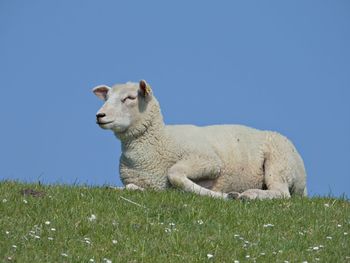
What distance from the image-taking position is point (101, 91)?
15.3 m

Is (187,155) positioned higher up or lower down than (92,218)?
higher up

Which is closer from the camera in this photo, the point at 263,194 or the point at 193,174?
the point at 263,194

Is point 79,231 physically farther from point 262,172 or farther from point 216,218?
point 262,172

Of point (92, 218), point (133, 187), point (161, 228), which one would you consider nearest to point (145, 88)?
point (133, 187)

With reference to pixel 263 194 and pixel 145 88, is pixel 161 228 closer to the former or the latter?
pixel 263 194

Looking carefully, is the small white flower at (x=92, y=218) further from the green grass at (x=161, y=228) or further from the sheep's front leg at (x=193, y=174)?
the sheep's front leg at (x=193, y=174)

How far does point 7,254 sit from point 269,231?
3430 millimetres

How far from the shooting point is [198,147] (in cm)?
1452

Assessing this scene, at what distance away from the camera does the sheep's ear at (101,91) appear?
49.7 ft

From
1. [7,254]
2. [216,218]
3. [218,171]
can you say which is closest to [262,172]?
[218,171]

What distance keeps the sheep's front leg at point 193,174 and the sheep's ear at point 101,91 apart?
205 cm

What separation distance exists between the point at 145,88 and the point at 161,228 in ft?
14.2

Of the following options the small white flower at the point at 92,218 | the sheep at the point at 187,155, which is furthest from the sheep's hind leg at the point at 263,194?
the small white flower at the point at 92,218

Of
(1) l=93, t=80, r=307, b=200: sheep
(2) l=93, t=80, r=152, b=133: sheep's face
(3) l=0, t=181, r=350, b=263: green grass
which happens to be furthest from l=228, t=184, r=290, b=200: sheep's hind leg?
(2) l=93, t=80, r=152, b=133: sheep's face
